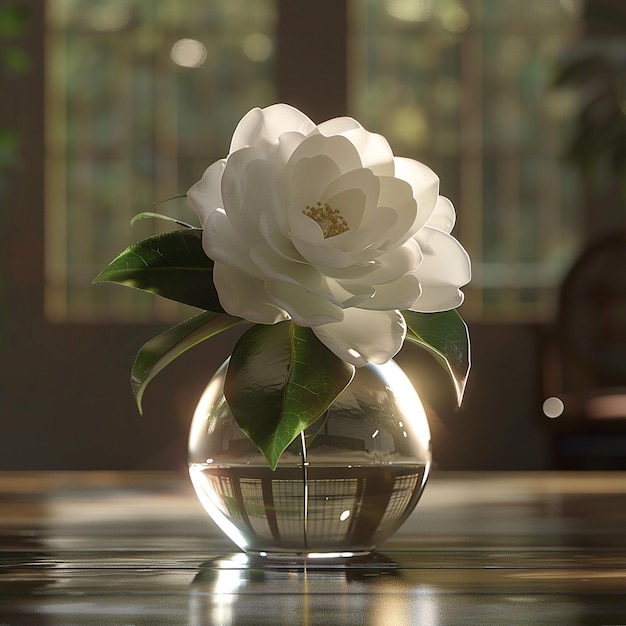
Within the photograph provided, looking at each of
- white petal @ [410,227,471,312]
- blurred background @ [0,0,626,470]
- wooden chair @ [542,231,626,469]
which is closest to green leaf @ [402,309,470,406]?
white petal @ [410,227,471,312]

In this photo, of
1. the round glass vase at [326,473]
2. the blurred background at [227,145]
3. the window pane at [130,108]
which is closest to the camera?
the round glass vase at [326,473]

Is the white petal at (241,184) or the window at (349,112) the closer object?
the white petal at (241,184)

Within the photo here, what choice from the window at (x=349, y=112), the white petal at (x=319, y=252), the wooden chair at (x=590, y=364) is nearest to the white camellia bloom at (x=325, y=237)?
the white petal at (x=319, y=252)

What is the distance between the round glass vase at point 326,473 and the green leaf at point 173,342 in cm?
2

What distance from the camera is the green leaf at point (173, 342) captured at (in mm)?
617

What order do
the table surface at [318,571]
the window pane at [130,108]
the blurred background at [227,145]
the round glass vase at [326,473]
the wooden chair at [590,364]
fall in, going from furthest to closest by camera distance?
the window pane at [130,108] → the blurred background at [227,145] → the wooden chair at [590,364] → the round glass vase at [326,473] → the table surface at [318,571]

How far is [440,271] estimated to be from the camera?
601mm

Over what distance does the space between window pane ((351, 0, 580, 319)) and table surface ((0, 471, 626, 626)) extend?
3.74 metres

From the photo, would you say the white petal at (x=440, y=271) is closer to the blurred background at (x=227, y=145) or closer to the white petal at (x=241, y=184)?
the white petal at (x=241, y=184)

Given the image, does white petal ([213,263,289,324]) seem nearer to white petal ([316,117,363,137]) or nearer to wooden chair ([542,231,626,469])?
white petal ([316,117,363,137])

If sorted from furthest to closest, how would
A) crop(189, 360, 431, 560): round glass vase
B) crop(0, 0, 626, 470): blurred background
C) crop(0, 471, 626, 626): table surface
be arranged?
crop(0, 0, 626, 470): blurred background
crop(189, 360, 431, 560): round glass vase
crop(0, 471, 626, 626): table surface

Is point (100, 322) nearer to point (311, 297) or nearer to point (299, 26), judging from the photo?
point (299, 26)

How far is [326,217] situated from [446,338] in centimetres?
10

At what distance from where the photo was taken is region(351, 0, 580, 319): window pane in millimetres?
4754
